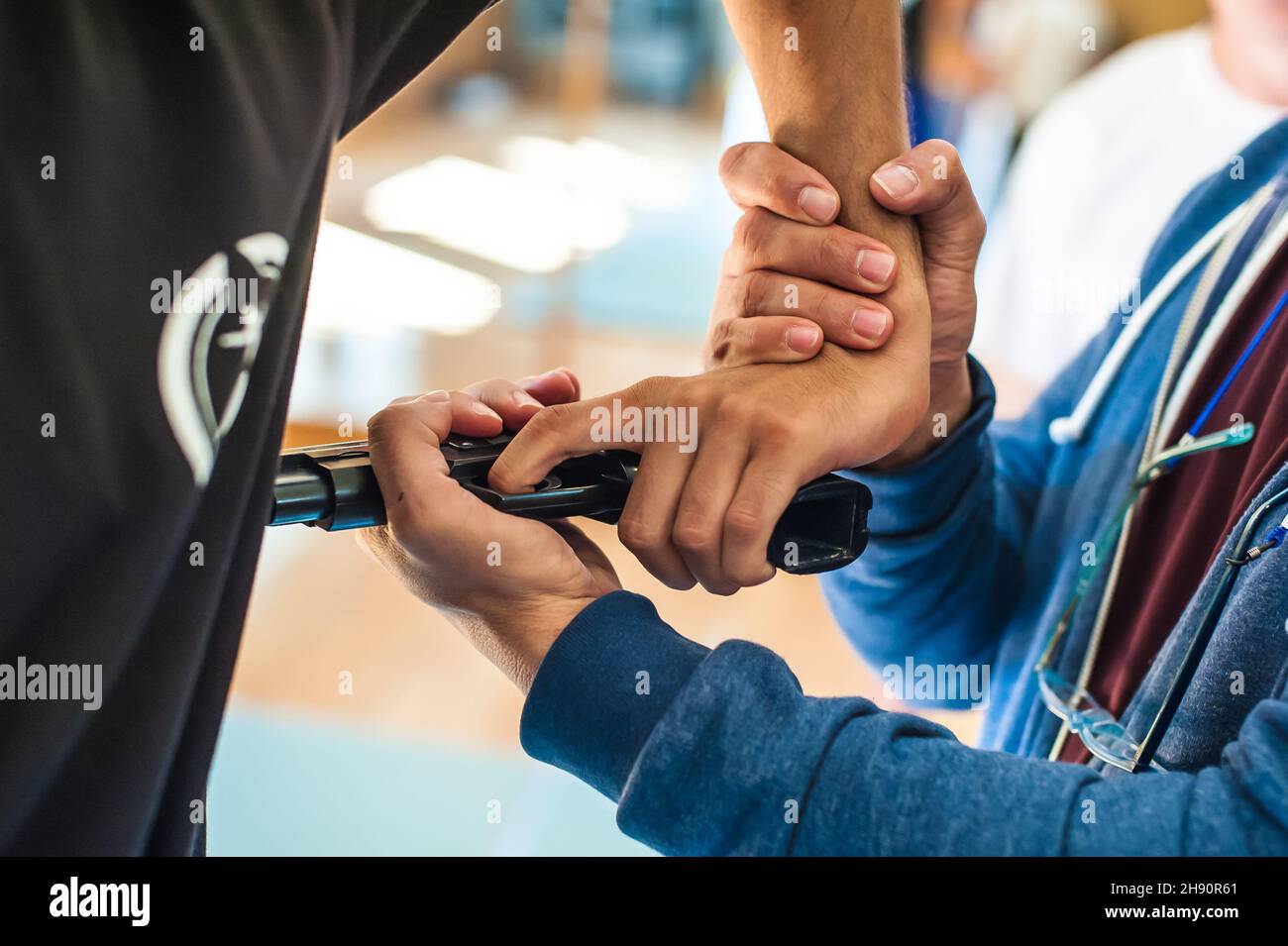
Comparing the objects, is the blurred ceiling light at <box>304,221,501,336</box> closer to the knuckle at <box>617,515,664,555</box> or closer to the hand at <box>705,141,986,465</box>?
the hand at <box>705,141,986,465</box>

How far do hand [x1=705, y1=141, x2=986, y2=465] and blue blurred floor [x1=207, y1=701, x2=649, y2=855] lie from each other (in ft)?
4.11

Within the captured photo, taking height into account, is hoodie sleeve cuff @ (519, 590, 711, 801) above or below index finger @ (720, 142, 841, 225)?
below

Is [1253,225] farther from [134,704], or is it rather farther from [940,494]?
[134,704]

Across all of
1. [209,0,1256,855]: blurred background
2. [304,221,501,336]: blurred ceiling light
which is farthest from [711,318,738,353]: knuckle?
[304,221,501,336]: blurred ceiling light

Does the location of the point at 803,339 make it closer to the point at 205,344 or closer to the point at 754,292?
the point at 754,292

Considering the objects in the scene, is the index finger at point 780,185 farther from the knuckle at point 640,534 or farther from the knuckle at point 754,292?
the knuckle at point 640,534

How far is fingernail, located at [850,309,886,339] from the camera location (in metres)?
0.83

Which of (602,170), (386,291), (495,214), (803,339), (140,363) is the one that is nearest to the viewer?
(140,363)

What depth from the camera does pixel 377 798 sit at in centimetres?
208

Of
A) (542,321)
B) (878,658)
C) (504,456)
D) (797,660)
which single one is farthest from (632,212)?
(504,456)

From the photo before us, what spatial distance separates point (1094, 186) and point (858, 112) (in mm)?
2308

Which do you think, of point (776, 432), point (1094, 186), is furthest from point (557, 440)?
point (1094, 186)

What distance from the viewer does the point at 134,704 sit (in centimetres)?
51
